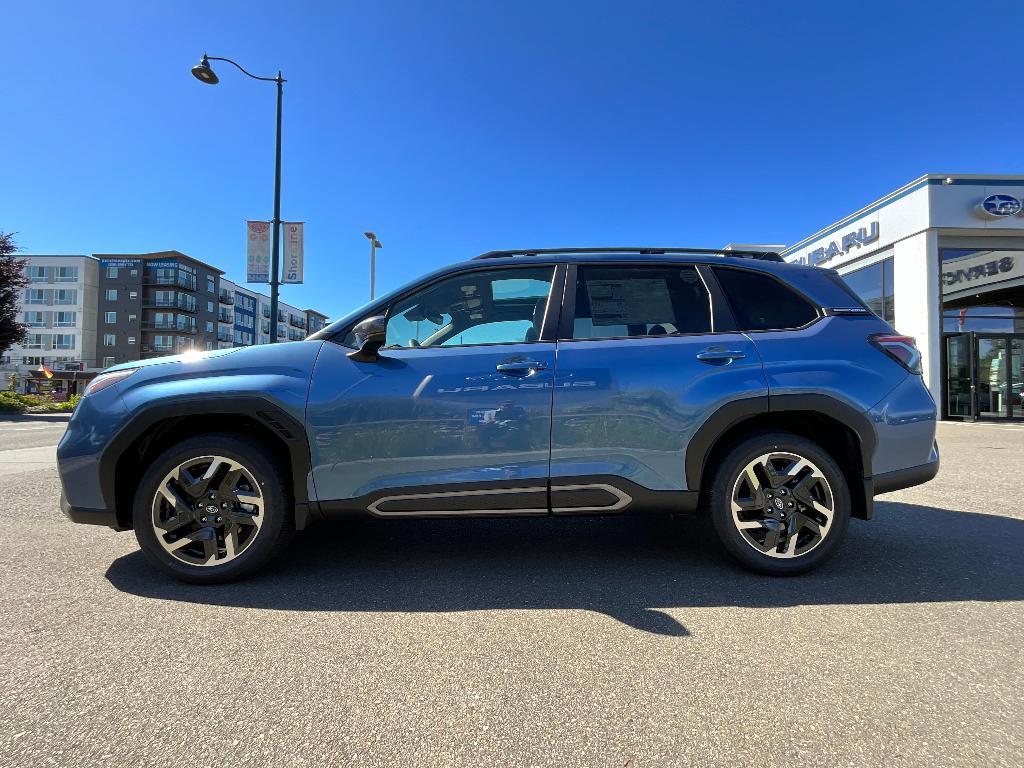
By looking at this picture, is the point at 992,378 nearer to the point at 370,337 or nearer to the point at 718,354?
the point at 718,354

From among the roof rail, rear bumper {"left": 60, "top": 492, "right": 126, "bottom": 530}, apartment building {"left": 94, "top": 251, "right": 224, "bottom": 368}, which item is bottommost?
rear bumper {"left": 60, "top": 492, "right": 126, "bottom": 530}

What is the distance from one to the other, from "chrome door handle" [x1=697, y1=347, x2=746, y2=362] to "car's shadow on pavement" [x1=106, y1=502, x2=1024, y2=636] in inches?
47.2

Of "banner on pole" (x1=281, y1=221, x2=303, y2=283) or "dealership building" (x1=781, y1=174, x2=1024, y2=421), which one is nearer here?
"banner on pole" (x1=281, y1=221, x2=303, y2=283)

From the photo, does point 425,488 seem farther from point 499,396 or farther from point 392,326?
point 392,326

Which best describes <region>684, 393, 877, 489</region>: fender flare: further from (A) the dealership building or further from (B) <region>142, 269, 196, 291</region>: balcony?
(B) <region>142, 269, 196, 291</region>: balcony

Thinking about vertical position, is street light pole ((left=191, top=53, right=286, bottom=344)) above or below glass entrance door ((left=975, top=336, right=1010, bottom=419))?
above

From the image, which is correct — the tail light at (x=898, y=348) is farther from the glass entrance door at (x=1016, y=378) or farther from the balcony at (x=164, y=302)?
the balcony at (x=164, y=302)

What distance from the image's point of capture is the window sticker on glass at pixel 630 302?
3.17 m

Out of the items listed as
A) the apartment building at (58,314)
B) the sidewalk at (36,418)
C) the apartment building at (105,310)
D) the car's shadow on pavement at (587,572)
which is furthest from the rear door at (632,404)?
the apartment building at (58,314)

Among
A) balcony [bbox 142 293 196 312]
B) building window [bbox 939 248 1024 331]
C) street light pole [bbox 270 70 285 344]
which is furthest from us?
balcony [bbox 142 293 196 312]

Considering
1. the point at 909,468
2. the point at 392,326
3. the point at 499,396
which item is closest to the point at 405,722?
the point at 499,396

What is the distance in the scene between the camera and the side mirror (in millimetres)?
2867

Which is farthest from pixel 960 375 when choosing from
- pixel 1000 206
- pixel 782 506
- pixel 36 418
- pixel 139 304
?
pixel 139 304

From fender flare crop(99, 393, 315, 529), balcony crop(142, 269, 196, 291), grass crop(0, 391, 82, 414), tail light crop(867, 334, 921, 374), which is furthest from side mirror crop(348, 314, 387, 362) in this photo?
balcony crop(142, 269, 196, 291)
